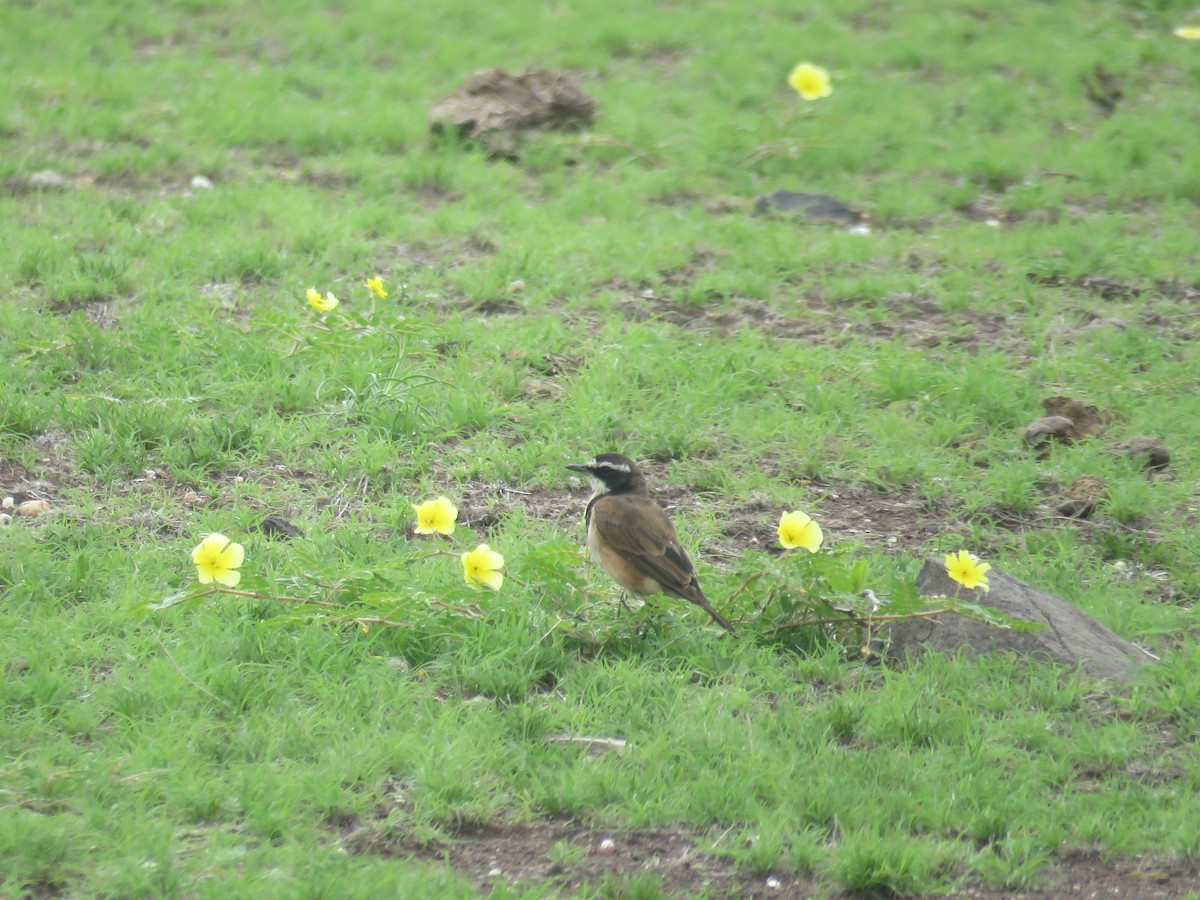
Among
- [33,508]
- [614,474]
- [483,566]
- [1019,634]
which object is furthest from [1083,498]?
[33,508]

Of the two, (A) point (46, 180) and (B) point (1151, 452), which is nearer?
(B) point (1151, 452)

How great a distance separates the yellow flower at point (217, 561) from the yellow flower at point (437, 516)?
680 mm

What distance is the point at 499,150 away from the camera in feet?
34.1

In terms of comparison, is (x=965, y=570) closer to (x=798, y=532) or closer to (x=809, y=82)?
(x=798, y=532)

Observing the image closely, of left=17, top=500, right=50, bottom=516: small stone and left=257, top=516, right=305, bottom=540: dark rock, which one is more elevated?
left=17, top=500, right=50, bottom=516: small stone

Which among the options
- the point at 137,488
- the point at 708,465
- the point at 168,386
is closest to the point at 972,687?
the point at 708,465

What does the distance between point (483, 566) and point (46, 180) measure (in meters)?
5.83

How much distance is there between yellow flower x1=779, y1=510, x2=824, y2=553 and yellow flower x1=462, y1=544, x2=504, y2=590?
1.09 m

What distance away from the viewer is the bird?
204 inches

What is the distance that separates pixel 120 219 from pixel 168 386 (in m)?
2.34

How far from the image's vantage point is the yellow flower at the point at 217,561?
16.3 ft

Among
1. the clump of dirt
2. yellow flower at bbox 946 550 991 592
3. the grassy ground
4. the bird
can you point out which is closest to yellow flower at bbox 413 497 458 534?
the grassy ground

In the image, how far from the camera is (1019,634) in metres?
5.29

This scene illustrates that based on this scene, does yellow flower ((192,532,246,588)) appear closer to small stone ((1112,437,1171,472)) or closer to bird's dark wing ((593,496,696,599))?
bird's dark wing ((593,496,696,599))
